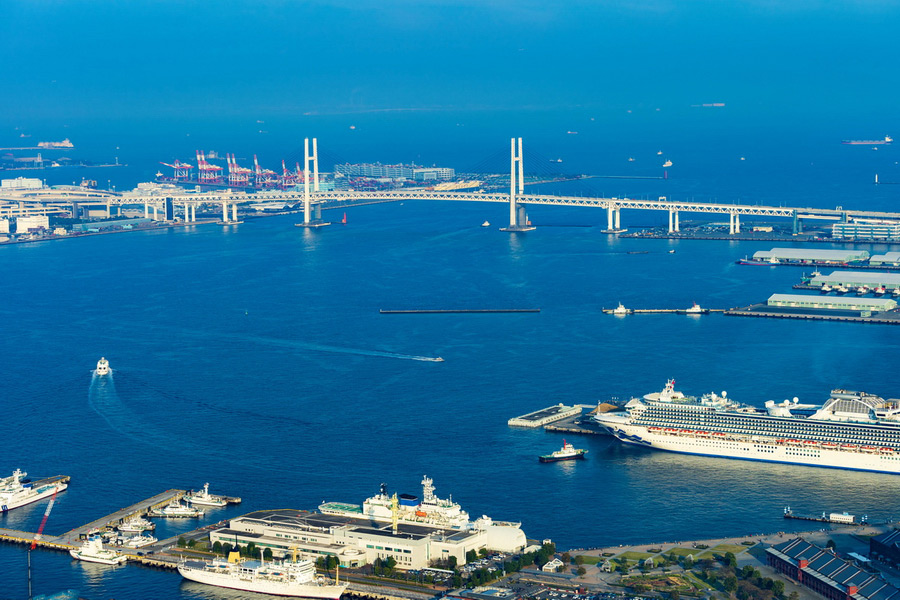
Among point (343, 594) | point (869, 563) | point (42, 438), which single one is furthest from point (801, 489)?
point (42, 438)

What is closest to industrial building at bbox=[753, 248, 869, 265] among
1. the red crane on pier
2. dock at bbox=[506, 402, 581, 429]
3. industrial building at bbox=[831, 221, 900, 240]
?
industrial building at bbox=[831, 221, 900, 240]

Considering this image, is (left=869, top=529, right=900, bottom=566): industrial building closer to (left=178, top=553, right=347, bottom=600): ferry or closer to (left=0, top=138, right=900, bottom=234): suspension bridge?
(left=178, top=553, right=347, bottom=600): ferry

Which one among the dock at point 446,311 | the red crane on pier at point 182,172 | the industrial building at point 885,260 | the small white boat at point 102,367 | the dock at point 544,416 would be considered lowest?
the dock at point 544,416

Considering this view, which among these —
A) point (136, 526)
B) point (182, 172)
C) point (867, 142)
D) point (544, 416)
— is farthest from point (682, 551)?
point (867, 142)

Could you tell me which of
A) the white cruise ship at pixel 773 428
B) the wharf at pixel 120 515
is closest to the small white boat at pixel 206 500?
the wharf at pixel 120 515

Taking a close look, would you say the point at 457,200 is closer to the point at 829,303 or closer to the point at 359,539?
the point at 829,303

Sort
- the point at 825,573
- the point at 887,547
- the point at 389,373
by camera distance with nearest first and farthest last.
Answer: the point at 825,573, the point at 887,547, the point at 389,373

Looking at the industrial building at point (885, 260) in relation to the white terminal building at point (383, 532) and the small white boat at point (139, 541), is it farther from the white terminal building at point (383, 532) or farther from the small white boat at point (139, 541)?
the small white boat at point (139, 541)
